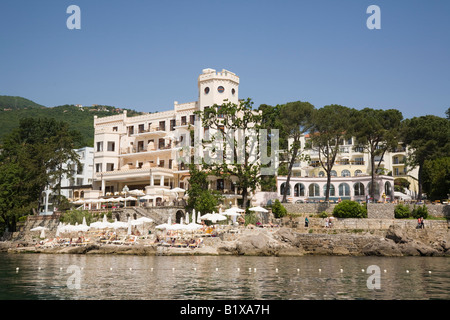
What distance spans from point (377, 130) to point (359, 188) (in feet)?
33.5

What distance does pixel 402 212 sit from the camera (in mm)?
47719

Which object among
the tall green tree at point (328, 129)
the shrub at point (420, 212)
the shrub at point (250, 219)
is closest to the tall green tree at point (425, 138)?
the shrub at point (420, 212)

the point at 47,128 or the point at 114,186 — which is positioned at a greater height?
the point at 47,128

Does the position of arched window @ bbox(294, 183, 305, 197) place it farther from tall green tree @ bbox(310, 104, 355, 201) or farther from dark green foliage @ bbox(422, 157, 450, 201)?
dark green foliage @ bbox(422, 157, 450, 201)

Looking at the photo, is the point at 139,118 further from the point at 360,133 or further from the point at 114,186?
the point at 360,133

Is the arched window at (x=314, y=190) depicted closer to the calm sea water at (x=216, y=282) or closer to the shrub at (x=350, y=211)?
the shrub at (x=350, y=211)

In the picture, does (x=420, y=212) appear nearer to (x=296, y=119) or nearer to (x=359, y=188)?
(x=359, y=188)

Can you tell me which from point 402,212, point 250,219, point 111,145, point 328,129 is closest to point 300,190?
point 328,129

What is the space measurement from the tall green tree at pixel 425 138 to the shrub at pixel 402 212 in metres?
6.88

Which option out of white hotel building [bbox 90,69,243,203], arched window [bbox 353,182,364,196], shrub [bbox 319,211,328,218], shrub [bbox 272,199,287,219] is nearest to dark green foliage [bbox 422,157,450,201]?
arched window [bbox 353,182,364,196]

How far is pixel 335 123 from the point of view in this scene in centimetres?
5331

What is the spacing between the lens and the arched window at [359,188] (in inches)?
2351

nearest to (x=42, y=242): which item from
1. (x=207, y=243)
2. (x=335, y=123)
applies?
(x=207, y=243)
